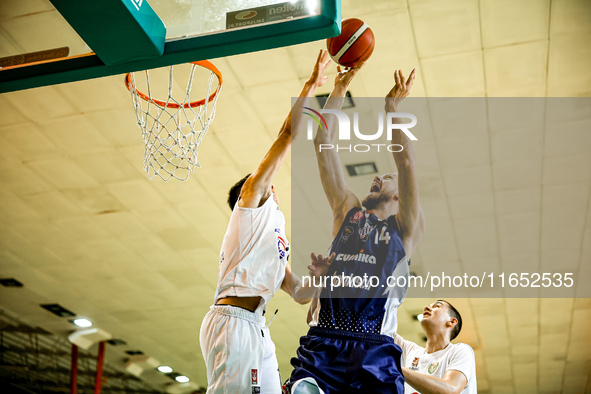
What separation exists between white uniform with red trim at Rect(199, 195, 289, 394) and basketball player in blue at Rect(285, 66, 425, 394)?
1.93ft

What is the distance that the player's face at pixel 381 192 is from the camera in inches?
130

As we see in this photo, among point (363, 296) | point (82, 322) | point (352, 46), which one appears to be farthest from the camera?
point (82, 322)

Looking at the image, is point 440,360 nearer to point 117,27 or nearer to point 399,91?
point 399,91

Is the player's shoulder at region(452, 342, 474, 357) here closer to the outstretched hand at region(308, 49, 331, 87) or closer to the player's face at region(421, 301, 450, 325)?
the player's face at region(421, 301, 450, 325)

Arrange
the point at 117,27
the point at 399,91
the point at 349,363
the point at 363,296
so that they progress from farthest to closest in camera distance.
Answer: the point at 399,91 → the point at 117,27 → the point at 363,296 → the point at 349,363

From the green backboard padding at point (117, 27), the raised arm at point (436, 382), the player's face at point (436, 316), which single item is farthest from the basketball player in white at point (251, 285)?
the player's face at point (436, 316)

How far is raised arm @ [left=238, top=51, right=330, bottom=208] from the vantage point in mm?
3678

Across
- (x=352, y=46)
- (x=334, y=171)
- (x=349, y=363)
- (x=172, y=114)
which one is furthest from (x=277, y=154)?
(x=172, y=114)

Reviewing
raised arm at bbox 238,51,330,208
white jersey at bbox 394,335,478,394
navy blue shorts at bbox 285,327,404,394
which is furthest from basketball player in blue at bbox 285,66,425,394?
white jersey at bbox 394,335,478,394

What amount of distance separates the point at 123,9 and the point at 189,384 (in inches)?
487

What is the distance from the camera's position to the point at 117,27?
10.7 feet

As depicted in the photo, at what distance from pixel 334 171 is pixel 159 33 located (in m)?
1.28

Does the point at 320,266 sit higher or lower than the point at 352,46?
lower

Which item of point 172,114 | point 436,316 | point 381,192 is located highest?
point 172,114
